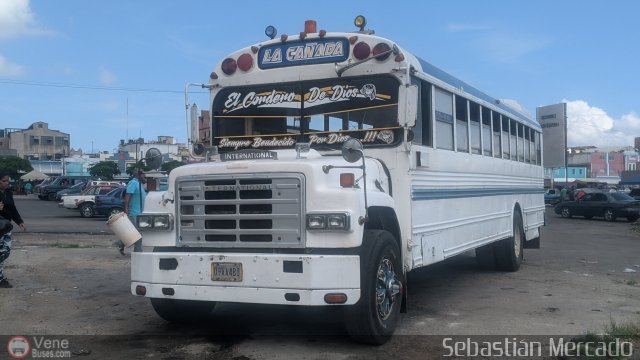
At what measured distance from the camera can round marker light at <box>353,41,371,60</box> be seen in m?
6.78

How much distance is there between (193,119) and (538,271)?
7388 millimetres

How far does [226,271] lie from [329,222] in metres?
1.06

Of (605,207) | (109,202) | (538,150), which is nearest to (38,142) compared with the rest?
(109,202)

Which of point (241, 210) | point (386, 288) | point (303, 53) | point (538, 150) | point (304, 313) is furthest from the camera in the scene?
point (538, 150)

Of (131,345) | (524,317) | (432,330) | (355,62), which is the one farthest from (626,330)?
(131,345)

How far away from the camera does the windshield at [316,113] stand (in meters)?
6.77

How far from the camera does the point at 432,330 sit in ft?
22.1

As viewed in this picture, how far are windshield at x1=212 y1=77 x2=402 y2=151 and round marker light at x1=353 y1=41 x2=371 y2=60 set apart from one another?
0.25 m

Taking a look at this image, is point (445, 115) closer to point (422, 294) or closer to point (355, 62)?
point (355, 62)

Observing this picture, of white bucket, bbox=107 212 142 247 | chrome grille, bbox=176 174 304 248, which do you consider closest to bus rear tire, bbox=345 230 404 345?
chrome grille, bbox=176 174 304 248

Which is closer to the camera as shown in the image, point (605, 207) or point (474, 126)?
point (474, 126)

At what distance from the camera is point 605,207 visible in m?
29.8

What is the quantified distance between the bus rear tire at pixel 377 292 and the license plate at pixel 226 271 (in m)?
1.05

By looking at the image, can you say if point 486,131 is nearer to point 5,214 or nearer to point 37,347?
point 37,347
